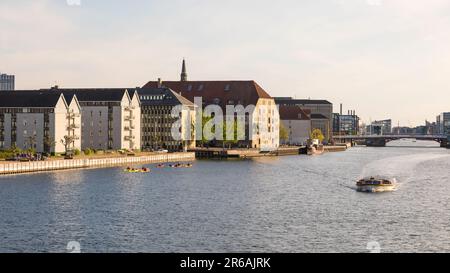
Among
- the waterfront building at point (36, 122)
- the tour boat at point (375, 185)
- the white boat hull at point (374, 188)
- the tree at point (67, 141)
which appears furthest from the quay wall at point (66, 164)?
the white boat hull at point (374, 188)

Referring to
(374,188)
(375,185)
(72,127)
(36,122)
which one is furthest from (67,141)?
(374,188)

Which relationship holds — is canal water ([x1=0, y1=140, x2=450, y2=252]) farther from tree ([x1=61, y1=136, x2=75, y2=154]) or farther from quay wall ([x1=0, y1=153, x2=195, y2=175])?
tree ([x1=61, y1=136, x2=75, y2=154])

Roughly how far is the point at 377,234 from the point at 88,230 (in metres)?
27.7

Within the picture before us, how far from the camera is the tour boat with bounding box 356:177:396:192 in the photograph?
106 meters

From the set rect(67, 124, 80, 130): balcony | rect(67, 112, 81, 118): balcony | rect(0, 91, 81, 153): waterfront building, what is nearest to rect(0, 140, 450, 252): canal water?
rect(0, 91, 81, 153): waterfront building

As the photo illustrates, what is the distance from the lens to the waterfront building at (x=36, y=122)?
179188 mm

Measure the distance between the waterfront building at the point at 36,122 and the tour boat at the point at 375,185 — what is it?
9858cm

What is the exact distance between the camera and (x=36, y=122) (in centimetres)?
17975

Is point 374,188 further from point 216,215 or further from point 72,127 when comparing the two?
point 72,127

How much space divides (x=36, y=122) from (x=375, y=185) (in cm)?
10683

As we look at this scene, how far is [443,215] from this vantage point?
76.9 m

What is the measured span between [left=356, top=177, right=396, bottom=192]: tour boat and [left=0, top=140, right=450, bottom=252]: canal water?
1.54 metres

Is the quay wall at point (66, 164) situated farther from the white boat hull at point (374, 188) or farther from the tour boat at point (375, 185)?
the white boat hull at point (374, 188)
